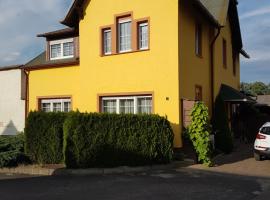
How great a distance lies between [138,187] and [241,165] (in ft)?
21.9

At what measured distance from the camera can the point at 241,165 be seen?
59.8 feet

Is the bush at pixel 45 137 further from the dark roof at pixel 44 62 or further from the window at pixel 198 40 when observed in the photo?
the window at pixel 198 40

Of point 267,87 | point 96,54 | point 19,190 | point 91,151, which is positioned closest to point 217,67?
point 96,54

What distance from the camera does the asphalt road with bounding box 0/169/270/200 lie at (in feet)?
38.0

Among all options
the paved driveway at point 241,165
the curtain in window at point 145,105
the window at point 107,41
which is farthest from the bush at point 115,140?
the window at point 107,41

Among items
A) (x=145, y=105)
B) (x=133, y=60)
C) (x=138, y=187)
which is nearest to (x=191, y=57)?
(x=133, y=60)

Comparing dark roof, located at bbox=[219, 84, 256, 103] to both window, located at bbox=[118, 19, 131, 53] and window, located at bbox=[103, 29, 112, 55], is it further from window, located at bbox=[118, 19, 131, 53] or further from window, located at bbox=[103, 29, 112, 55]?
window, located at bbox=[103, 29, 112, 55]

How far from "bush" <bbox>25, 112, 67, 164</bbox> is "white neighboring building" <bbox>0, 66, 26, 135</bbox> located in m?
8.58

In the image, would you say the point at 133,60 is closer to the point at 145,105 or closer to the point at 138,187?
the point at 145,105

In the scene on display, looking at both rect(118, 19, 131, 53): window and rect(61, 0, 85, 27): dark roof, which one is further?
rect(61, 0, 85, 27): dark roof

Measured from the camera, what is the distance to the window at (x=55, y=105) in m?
23.7

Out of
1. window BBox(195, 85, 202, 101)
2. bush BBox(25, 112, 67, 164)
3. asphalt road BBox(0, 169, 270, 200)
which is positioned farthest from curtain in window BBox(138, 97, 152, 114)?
asphalt road BBox(0, 169, 270, 200)

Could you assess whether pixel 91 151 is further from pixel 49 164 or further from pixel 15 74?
pixel 15 74

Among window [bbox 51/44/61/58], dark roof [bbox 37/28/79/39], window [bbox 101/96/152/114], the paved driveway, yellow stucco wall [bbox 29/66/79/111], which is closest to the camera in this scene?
the paved driveway
